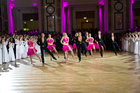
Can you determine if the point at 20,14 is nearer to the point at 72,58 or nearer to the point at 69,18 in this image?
the point at 69,18

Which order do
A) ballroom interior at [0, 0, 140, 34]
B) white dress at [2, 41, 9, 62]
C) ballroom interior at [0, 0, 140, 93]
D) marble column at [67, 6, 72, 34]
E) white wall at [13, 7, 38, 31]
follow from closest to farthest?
ballroom interior at [0, 0, 140, 93]
white dress at [2, 41, 9, 62]
ballroom interior at [0, 0, 140, 34]
marble column at [67, 6, 72, 34]
white wall at [13, 7, 38, 31]

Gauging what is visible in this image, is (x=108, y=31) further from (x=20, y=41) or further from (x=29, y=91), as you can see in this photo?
(x=29, y=91)

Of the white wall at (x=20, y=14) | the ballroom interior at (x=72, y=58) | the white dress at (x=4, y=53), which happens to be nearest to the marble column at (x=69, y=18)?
the ballroom interior at (x=72, y=58)

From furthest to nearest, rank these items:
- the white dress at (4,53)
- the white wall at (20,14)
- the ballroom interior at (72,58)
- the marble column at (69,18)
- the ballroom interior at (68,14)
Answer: the white wall at (20,14) → the marble column at (69,18) → the ballroom interior at (68,14) → the white dress at (4,53) → the ballroom interior at (72,58)

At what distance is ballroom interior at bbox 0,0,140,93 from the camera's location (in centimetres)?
451

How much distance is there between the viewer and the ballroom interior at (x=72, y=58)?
4.51 metres

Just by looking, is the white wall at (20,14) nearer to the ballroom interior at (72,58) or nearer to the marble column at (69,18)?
the ballroom interior at (72,58)

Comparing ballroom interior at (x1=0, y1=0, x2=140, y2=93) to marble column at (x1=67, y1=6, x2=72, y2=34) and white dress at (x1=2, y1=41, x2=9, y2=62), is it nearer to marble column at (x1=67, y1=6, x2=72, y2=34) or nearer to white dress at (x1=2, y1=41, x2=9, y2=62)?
marble column at (x1=67, y1=6, x2=72, y2=34)

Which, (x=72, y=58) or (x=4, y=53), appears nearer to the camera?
(x=4, y=53)

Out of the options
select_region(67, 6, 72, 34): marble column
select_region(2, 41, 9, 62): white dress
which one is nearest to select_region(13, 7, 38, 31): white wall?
select_region(67, 6, 72, 34): marble column

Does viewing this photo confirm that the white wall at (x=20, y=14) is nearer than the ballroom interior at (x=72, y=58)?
No

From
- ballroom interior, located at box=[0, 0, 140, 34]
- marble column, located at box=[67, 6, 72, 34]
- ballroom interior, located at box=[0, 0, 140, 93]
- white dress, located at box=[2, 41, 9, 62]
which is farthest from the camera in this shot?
marble column, located at box=[67, 6, 72, 34]

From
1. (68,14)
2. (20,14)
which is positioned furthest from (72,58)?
(20,14)

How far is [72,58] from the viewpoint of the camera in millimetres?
10242
